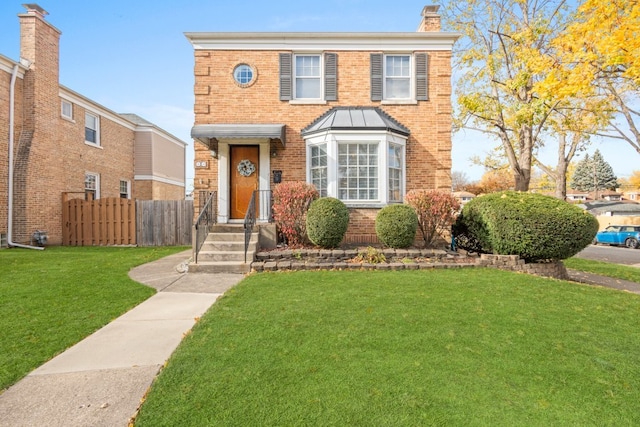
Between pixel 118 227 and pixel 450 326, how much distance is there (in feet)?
44.5

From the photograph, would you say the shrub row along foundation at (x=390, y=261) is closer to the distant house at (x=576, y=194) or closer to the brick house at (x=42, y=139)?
the brick house at (x=42, y=139)

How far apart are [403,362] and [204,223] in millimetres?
7216

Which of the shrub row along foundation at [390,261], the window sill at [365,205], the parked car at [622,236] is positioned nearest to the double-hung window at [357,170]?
the window sill at [365,205]

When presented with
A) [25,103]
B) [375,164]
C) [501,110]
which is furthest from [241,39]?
[501,110]

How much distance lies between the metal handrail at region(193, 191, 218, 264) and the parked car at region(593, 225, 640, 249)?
80.2 ft

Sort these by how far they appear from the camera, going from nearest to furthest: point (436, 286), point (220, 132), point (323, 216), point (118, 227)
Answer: point (436, 286)
point (323, 216)
point (220, 132)
point (118, 227)

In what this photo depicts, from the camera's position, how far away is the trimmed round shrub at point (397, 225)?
333 inches

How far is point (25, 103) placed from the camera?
1279cm

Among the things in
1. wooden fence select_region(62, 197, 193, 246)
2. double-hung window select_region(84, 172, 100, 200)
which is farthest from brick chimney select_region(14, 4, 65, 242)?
double-hung window select_region(84, 172, 100, 200)

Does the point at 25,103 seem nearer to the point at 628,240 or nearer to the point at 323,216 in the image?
the point at 323,216

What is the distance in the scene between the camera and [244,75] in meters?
10.8

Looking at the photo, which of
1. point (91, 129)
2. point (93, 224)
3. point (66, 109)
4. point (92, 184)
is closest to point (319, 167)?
point (93, 224)

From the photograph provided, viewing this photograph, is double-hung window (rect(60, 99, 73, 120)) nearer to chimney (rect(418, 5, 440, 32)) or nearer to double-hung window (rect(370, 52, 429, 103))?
double-hung window (rect(370, 52, 429, 103))

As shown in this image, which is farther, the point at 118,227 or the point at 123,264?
the point at 118,227
